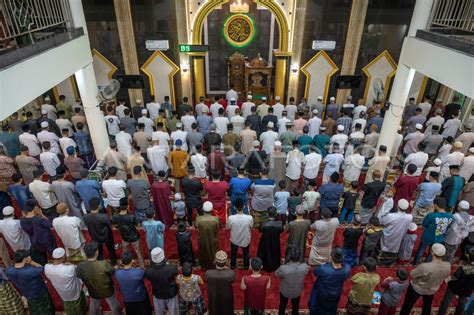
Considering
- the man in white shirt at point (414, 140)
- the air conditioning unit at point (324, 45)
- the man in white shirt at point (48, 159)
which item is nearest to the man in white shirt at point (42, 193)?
the man in white shirt at point (48, 159)

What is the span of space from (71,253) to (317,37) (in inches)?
348

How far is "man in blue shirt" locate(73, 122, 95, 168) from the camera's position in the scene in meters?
8.20

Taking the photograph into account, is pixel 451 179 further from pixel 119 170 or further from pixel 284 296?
pixel 119 170

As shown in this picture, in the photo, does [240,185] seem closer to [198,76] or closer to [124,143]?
[124,143]

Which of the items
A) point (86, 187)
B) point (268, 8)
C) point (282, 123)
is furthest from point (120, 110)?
point (268, 8)

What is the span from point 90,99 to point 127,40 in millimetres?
3219

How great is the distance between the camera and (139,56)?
10898 millimetres

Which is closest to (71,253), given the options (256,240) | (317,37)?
(256,240)

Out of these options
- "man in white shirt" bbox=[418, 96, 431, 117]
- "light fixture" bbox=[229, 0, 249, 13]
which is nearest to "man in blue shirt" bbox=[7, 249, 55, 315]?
"man in white shirt" bbox=[418, 96, 431, 117]

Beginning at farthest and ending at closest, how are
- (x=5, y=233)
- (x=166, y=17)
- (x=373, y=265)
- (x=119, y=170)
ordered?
(x=166, y=17) → (x=119, y=170) → (x=5, y=233) → (x=373, y=265)

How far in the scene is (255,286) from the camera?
172 inches

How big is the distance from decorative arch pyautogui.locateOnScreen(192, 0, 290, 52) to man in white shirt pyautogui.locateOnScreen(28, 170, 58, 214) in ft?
22.3

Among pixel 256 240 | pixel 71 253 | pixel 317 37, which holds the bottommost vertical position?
pixel 256 240

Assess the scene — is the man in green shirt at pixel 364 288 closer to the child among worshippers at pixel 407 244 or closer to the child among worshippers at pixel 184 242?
the child among worshippers at pixel 407 244
